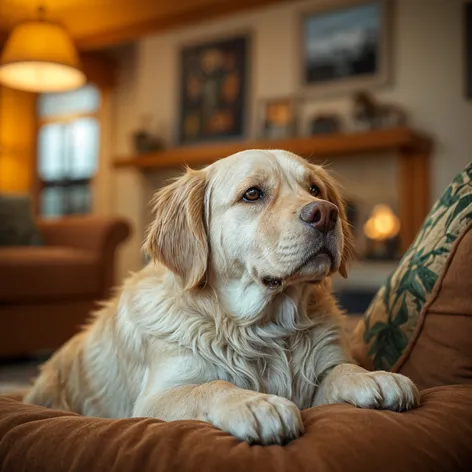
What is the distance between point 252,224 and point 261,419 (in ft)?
1.67

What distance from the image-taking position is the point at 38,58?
13.2 ft

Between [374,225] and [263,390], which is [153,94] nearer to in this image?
[374,225]

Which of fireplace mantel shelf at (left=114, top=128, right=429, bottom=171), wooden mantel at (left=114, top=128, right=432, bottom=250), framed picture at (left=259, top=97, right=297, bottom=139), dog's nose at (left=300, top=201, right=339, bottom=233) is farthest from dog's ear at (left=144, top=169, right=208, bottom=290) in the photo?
framed picture at (left=259, top=97, right=297, bottom=139)

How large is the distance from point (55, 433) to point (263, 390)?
1.52 feet

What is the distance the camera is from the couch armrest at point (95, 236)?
4.40 m

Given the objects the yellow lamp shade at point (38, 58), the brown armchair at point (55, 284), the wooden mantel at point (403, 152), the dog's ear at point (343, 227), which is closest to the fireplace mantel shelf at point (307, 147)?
the wooden mantel at point (403, 152)

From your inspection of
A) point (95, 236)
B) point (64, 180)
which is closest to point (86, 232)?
point (95, 236)

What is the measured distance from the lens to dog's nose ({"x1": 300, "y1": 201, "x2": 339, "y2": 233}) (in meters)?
1.31

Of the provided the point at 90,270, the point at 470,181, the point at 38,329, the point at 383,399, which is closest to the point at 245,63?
the point at 90,270

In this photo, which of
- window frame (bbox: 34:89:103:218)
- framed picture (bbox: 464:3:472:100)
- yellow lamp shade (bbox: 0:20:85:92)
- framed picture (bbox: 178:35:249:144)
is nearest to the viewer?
yellow lamp shade (bbox: 0:20:85:92)

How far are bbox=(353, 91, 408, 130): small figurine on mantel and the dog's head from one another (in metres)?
4.75

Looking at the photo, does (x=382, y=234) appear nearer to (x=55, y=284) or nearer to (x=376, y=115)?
(x=376, y=115)

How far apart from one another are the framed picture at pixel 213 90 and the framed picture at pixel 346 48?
3.03 ft

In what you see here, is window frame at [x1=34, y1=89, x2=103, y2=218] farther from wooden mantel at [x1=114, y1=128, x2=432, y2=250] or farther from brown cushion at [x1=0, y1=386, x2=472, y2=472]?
brown cushion at [x1=0, y1=386, x2=472, y2=472]
